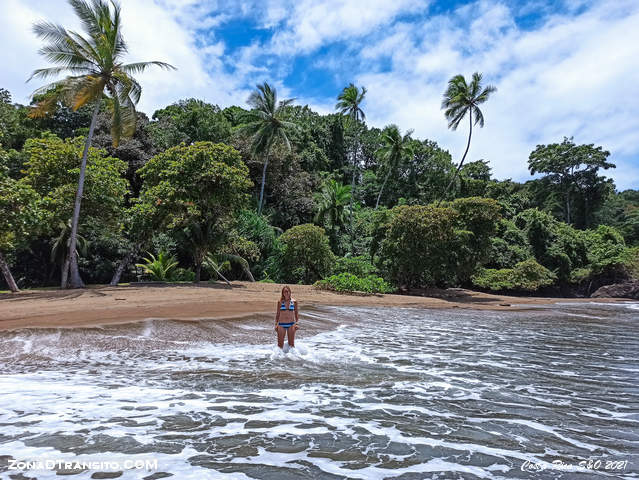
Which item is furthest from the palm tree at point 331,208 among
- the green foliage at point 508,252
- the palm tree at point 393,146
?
the green foliage at point 508,252

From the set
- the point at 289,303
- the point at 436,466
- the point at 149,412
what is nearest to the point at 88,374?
the point at 149,412

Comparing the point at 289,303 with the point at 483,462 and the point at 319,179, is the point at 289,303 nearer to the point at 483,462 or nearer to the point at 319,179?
the point at 483,462

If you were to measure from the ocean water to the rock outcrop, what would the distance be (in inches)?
932

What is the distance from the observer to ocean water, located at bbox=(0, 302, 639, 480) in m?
3.18

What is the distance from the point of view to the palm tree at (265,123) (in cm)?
3005

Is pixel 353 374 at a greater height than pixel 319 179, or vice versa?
pixel 319 179

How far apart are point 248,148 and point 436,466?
30634 mm

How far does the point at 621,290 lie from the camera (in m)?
27.3

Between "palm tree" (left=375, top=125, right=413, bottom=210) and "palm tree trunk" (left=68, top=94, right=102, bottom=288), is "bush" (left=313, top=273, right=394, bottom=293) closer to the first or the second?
"palm tree trunk" (left=68, top=94, right=102, bottom=288)

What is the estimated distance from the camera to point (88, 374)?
5.55 metres

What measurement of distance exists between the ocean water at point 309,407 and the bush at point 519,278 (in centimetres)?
1963

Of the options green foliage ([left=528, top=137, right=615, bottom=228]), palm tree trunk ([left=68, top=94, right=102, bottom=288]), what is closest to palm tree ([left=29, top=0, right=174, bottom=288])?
palm tree trunk ([left=68, top=94, right=102, bottom=288])

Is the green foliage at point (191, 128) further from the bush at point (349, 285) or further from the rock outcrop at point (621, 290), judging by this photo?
the rock outcrop at point (621, 290)

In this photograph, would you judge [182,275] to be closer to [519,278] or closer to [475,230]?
[475,230]
